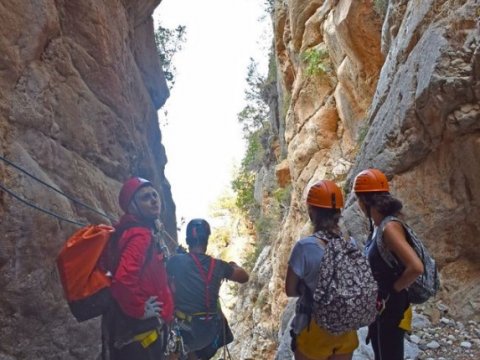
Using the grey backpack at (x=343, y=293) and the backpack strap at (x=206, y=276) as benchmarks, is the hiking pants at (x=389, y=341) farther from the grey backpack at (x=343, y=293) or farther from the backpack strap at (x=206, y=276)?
the backpack strap at (x=206, y=276)

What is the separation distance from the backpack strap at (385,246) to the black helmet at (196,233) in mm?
1603

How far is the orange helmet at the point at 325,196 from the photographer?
337cm

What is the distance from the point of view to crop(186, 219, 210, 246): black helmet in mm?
4348

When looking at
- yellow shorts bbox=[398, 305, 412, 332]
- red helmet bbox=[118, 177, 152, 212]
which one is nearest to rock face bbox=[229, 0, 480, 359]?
yellow shorts bbox=[398, 305, 412, 332]

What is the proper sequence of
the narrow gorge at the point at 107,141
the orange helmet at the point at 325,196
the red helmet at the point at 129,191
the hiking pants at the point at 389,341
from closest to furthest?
the orange helmet at the point at 325,196, the hiking pants at the point at 389,341, the red helmet at the point at 129,191, the narrow gorge at the point at 107,141

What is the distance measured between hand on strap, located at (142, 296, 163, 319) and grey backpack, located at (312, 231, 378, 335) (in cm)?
115

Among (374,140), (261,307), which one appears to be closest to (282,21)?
(261,307)

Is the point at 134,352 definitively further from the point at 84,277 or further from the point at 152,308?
the point at 84,277

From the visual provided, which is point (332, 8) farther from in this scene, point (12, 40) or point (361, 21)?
point (12, 40)

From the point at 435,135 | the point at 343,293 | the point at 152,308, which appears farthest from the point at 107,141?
the point at 343,293

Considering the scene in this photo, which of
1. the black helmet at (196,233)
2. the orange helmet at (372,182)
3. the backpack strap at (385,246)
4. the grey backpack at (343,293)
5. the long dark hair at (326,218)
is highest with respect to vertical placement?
the orange helmet at (372,182)

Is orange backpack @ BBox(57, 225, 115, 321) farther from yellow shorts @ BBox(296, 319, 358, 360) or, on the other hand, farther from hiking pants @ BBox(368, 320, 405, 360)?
hiking pants @ BBox(368, 320, 405, 360)

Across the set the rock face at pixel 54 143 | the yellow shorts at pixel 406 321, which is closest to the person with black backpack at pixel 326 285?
the yellow shorts at pixel 406 321

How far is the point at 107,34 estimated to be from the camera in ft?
26.5
